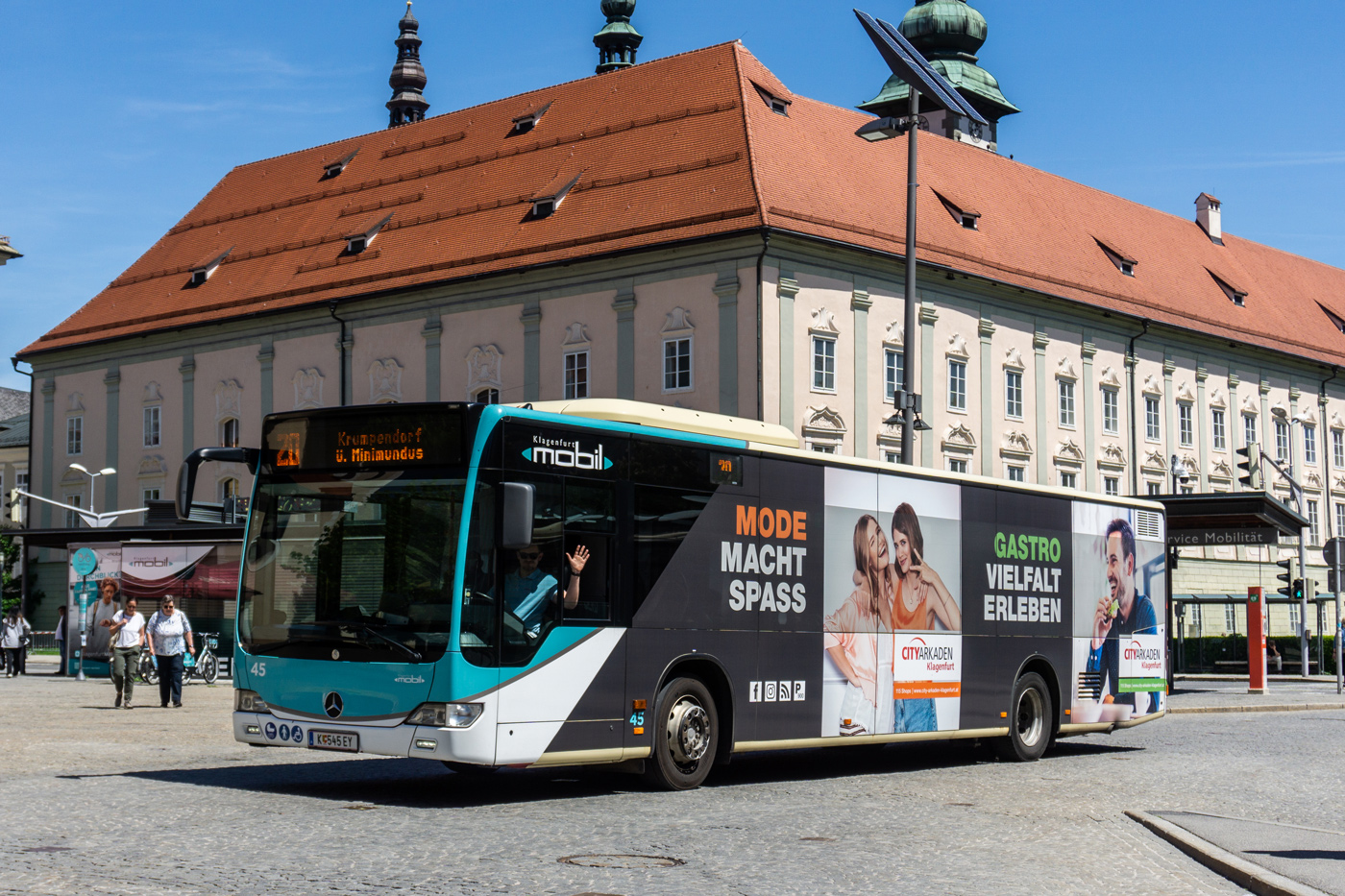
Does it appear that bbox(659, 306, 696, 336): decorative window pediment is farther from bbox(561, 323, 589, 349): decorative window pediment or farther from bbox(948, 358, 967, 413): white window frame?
bbox(948, 358, 967, 413): white window frame

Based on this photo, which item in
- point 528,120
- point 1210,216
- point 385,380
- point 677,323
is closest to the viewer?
point 677,323

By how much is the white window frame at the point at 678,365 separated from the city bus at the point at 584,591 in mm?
26664

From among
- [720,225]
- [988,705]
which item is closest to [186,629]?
[988,705]

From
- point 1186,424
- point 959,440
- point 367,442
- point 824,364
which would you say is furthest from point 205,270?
point 367,442

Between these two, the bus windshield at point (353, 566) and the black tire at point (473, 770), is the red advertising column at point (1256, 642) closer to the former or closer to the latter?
the black tire at point (473, 770)

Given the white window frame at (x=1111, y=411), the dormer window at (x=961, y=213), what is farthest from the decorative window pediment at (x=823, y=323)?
the white window frame at (x=1111, y=411)

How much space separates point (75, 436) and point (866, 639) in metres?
51.6

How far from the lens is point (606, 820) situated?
11.8 m

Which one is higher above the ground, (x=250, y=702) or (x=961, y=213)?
(x=961, y=213)

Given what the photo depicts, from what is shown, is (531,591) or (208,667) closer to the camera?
(531,591)

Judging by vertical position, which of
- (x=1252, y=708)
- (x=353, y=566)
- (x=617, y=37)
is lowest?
(x=1252, y=708)

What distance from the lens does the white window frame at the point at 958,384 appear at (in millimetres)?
48250

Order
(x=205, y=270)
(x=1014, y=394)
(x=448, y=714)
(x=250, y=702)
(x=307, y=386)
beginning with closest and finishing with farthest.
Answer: (x=448, y=714) < (x=250, y=702) < (x=1014, y=394) < (x=307, y=386) < (x=205, y=270)

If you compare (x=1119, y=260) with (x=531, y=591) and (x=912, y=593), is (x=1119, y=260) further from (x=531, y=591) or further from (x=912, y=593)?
(x=531, y=591)
